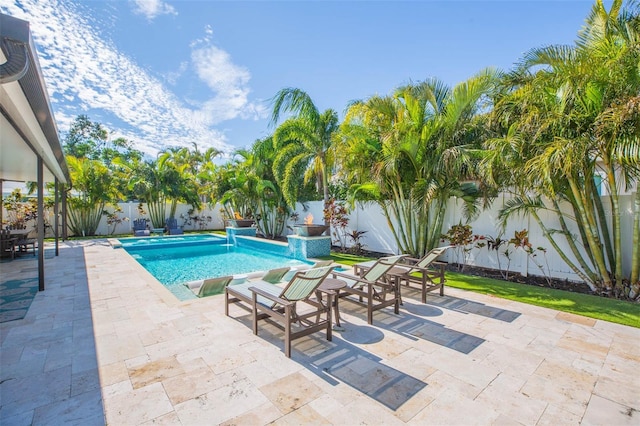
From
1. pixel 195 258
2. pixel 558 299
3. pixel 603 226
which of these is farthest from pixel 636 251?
pixel 195 258

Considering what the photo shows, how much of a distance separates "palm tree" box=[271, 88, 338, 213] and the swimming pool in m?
3.34

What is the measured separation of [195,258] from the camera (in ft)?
46.3

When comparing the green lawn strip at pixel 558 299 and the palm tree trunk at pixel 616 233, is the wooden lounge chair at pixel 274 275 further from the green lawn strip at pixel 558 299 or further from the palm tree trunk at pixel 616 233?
the palm tree trunk at pixel 616 233

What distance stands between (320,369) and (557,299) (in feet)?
19.0

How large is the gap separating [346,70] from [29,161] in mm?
11540

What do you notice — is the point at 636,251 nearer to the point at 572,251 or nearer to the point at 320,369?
the point at 572,251

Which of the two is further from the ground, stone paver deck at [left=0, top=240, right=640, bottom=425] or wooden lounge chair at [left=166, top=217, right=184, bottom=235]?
wooden lounge chair at [left=166, top=217, right=184, bottom=235]

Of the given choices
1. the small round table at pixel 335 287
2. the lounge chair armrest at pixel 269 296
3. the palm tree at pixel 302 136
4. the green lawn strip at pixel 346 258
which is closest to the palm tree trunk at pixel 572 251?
the green lawn strip at pixel 346 258

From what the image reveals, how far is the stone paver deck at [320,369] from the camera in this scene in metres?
2.81

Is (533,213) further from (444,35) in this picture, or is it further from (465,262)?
(444,35)

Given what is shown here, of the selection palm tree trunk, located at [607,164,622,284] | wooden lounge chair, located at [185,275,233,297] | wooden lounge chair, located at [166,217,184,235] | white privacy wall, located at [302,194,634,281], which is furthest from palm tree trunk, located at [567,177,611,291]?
wooden lounge chair, located at [166,217,184,235]

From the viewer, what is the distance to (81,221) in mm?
18938

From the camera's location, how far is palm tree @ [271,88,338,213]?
12602 mm

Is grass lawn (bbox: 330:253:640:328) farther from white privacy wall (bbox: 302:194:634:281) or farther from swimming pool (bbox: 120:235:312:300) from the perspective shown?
swimming pool (bbox: 120:235:312:300)
